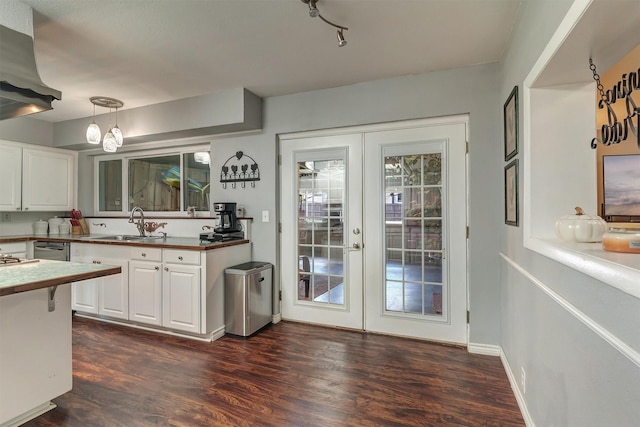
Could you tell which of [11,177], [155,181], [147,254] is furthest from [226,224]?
[11,177]

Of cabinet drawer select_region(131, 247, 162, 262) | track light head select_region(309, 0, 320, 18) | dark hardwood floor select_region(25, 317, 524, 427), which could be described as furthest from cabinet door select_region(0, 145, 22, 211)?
track light head select_region(309, 0, 320, 18)

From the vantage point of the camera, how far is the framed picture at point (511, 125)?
76.2 inches

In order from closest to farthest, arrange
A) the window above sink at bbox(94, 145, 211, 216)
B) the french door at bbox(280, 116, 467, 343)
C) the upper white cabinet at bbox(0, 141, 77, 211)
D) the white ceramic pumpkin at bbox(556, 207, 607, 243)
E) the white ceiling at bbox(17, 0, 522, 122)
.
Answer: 1. the white ceramic pumpkin at bbox(556, 207, 607, 243)
2. the white ceiling at bbox(17, 0, 522, 122)
3. the french door at bbox(280, 116, 467, 343)
4. the upper white cabinet at bbox(0, 141, 77, 211)
5. the window above sink at bbox(94, 145, 211, 216)

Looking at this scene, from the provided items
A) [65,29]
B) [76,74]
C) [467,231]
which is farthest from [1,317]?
[467,231]

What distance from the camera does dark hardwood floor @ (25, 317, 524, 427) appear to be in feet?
5.86

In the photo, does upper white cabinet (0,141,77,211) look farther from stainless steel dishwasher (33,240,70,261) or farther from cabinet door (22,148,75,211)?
stainless steel dishwasher (33,240,70,261)

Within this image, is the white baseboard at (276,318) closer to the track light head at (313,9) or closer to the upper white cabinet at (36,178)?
the track light head at (313,9)

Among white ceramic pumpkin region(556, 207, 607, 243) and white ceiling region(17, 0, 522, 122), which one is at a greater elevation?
white ceiling region(17, 0, 522, 122)

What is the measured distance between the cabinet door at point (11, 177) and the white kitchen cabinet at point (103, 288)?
1020mm

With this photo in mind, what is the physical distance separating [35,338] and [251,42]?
2.27 metres

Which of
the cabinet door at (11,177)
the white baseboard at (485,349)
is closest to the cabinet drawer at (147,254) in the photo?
the cabinet door at (11,177)

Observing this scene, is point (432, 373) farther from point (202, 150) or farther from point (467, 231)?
point (202, 150)

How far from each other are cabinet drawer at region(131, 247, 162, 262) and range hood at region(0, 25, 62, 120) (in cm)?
151

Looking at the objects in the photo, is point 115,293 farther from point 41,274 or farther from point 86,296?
point 41,274
